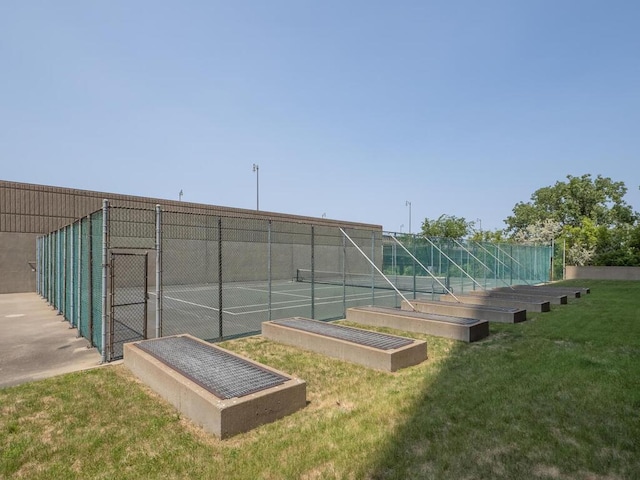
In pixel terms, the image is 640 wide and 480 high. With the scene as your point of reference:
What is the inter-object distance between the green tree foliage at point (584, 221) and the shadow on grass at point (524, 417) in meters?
23.4

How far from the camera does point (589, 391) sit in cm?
463

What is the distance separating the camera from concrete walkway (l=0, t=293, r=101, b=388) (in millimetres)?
5625

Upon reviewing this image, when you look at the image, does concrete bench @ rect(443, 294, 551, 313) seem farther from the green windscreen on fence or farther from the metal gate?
the green windscreen on fence

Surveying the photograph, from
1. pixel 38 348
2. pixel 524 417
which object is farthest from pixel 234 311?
pixel 524 417

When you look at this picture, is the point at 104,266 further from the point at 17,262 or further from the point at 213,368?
the point at 17,262

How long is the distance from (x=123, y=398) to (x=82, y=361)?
7.31 feet

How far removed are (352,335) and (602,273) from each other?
2570 centimetres

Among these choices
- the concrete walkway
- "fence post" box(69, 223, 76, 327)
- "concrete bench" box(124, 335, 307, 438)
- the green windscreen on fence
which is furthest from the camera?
"fence post" box(69, 223, 76, 327)

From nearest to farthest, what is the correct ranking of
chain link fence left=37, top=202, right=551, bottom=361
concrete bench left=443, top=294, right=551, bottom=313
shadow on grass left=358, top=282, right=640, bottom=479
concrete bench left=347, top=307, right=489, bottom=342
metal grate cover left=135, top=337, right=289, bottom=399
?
shadow on grass left=358, top=282, right=640, bottom=479
metal grate cover left=135, top=337, right=289, bottom=399
chain link fence left=37, top=202, right=551, bottom=361
concrete bench left=347, top=307, right=489, bottom=342
concrete bench left=443, top=294, right=551, bottom=313

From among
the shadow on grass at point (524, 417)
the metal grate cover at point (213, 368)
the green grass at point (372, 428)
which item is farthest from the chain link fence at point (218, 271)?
the shadow on grass at point (524, 417)

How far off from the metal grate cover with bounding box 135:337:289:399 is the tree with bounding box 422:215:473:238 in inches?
1691

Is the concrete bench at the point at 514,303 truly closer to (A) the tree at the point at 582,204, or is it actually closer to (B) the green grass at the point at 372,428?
(B) the green grass at the point at 372,428

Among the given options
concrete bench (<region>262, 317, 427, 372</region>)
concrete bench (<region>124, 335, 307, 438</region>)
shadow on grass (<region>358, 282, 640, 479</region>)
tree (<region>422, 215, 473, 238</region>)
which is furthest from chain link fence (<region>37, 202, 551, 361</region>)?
tree (<region>422, 215, 473, 238</region>)

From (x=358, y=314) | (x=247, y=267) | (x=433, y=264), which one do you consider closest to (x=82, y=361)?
(x=358, y=314)
